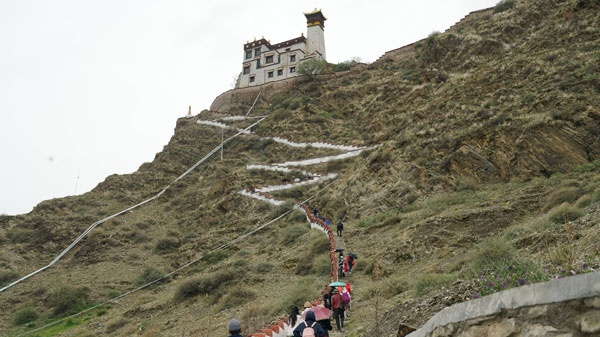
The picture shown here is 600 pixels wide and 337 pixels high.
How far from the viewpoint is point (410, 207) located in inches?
767

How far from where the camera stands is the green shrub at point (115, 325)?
57.5 feet

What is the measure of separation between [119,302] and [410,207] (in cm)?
1424

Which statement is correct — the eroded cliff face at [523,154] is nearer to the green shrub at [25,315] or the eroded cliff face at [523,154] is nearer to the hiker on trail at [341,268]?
the hiker on trail at [341,268]

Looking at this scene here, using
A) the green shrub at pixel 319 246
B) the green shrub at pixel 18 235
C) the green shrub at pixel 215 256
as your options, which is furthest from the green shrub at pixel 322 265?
the green shrub at pixel 18 235

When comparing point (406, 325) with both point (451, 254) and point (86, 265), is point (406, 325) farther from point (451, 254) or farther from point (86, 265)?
point (86, 265)

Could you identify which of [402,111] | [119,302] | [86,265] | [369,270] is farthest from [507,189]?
[86,265]

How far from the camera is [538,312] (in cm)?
364

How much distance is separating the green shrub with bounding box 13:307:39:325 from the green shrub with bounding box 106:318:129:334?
628 centimetres

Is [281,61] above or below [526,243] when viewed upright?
above

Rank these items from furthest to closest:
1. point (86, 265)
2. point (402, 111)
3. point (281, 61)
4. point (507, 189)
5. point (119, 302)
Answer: point (281, 61)
point (402, 111)
point (86, 265)
point (119, 302)
point (507, 189)

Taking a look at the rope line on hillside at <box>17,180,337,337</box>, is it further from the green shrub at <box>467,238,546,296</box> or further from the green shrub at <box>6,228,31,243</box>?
the green shrub at <box>467,238,546,296</box>

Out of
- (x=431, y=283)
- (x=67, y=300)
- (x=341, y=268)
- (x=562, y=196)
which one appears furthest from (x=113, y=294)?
(x=562, y=196)

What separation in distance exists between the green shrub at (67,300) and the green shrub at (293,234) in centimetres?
1022

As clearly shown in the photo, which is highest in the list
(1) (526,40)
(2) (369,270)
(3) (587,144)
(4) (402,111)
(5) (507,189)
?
(1) (526,40)
